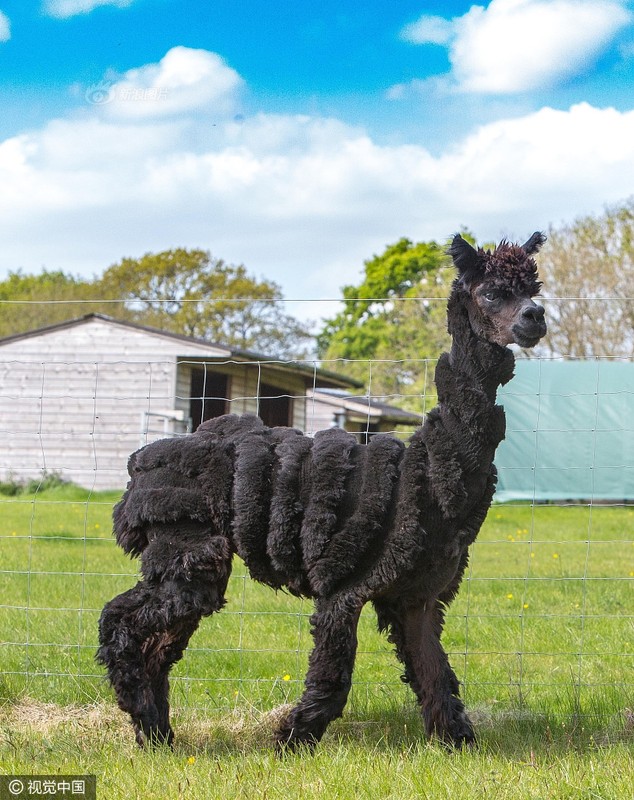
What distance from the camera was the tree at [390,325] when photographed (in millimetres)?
35406

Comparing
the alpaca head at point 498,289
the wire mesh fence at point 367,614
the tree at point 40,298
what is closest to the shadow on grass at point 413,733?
the wire mesh fence at point 367,614

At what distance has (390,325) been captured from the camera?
125ft

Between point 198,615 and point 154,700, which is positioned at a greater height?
point 198,615

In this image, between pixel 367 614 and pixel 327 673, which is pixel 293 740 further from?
pixel 367 614

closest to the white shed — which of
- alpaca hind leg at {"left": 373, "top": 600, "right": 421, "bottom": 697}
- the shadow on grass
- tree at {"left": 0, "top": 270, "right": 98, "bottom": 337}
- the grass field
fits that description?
tree at {"left": 0, "top": 270, "right": 98, "bottom": 337}

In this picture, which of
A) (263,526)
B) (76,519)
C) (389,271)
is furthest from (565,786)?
(389,271)

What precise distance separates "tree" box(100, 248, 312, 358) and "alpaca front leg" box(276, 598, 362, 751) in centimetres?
4096

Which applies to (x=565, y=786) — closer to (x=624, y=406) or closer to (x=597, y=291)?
(x=624, y=406)

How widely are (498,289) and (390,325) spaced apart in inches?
1343

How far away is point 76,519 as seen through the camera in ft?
46.9

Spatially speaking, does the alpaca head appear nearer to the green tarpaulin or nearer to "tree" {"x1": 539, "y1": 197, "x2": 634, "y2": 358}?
the green tarpaulin

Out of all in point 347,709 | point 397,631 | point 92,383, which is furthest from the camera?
point 92,383

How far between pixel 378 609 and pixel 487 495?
773 mm

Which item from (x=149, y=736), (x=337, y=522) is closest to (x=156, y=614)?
(x=149, y=736)
